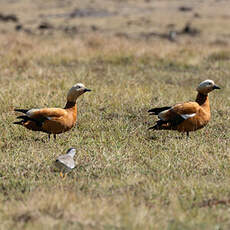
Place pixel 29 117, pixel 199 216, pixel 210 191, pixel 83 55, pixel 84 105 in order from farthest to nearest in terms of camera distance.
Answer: pixel 83 55 < pixel 84 105 < pixel 29 117 < pixel 210 191 < pixel 199 216

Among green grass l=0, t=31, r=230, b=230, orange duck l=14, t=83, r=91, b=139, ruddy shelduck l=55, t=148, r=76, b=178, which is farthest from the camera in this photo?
orange duck l=14, t=83, r=91, b=139

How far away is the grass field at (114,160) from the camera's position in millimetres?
4398

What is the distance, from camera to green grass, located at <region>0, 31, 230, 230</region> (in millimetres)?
4395

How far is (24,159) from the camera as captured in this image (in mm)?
6066

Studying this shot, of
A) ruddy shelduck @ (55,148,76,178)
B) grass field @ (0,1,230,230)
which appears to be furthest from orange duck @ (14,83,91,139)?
ruddy shelduck @ (55,148,76,178)

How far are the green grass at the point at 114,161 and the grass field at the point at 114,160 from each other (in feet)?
0.04

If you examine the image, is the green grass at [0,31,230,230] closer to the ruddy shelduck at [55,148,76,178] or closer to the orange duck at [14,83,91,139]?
the ruddy shelduck at [55,148,76,178]

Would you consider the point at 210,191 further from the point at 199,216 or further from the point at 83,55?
the point at 83,55

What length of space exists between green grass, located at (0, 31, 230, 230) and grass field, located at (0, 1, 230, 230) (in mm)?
12

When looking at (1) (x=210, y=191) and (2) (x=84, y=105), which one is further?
(2) (x=84, y=105)

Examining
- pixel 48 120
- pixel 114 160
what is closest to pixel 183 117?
pixel 114 160

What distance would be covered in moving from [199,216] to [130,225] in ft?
2.32

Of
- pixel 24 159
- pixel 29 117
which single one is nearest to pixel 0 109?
pixel 29 117

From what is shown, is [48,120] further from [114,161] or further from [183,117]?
[183,117]
